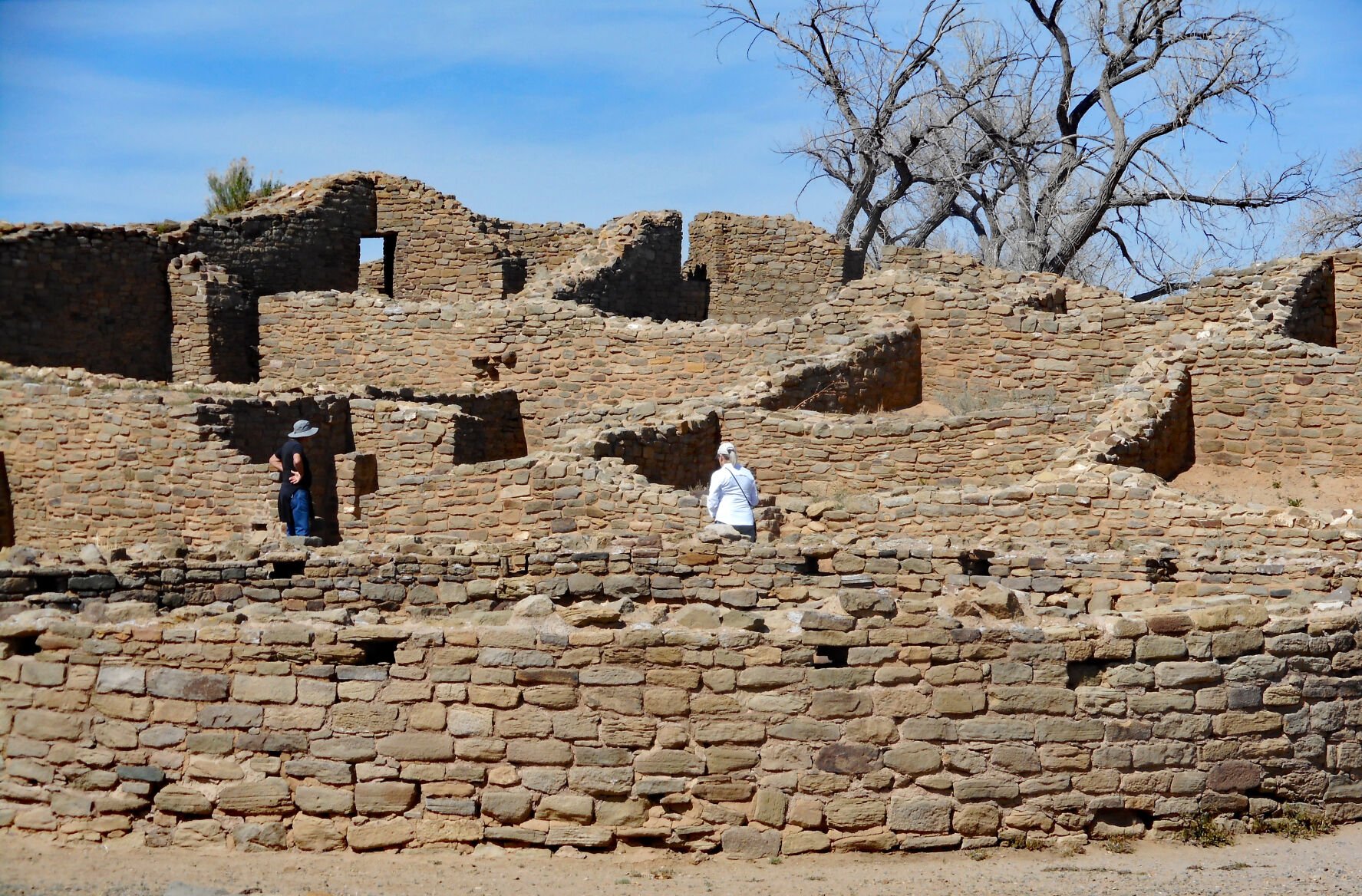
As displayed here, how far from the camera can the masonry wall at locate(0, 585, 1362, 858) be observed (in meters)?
7.76

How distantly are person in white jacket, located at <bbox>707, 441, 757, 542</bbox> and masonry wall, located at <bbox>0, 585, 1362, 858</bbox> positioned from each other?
4600mm

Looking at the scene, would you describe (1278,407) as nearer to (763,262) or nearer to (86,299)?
(763,262)

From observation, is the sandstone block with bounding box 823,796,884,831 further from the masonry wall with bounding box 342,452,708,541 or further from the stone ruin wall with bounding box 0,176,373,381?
the stone ruin wall with bounding box 0,176,373,381

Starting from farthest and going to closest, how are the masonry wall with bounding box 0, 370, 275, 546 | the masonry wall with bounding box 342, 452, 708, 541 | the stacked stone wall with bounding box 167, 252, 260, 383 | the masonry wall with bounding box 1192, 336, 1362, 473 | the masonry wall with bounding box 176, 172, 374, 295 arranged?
the masonry wall with bounding box 176, 172, 374, 295 → the stacked stone wall with bounding box 167, 252, 260, 383 → the masonry wall with bounding box 1192, 336, 1362, 473 → the masonry wall with bounding box 0, 370, 275, 546 → the masonry wall with bounding box 342, 452, 708, 541

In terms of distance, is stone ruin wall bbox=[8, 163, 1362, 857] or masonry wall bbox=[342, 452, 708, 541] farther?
masonry wall bbox=[342, 452, 708, 541]

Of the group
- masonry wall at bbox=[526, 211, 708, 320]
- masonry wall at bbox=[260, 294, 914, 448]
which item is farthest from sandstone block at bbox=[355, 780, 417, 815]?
masonry wall at bbox=[526, 211, 708, 320]

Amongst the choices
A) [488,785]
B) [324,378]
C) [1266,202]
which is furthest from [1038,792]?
[1266,202]

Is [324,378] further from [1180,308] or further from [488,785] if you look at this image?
[488,785]

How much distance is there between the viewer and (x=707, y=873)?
7.55m

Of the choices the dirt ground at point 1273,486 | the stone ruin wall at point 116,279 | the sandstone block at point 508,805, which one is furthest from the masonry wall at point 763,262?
the sandstone block at point 508,805

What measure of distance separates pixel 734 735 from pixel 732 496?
4.98 meters

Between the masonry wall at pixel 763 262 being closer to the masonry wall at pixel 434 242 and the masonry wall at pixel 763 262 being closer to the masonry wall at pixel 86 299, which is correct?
the masonry wall at pixel 434 242

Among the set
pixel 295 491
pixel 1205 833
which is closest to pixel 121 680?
pixel 1205 833

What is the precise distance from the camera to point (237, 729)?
314 inches
